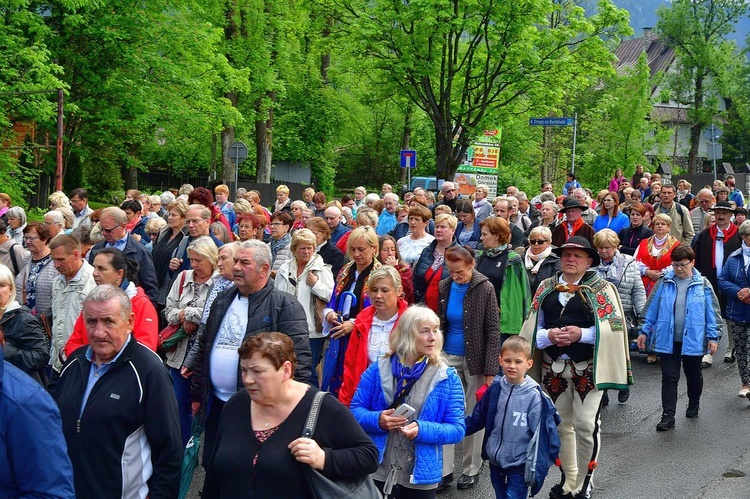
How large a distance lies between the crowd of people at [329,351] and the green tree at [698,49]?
169 feet

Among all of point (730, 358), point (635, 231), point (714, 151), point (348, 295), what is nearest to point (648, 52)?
point (714, 151)

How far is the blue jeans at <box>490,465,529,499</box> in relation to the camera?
245 inches

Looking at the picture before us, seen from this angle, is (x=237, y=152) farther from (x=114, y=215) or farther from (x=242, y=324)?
(x=242, y=324)

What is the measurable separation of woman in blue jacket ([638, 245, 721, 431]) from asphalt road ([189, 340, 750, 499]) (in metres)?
0.40

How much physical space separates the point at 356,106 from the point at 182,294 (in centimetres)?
3888

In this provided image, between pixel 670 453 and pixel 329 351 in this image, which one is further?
pixel 670 453

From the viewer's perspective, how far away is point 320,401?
4129mm

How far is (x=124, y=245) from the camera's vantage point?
907cm

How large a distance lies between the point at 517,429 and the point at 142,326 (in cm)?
264

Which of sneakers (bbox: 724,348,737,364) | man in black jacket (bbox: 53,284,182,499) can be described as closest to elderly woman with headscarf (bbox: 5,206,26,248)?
man in black jacket (bbox: 53,284,182,499)

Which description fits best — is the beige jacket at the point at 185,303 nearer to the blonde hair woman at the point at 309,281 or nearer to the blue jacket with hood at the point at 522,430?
the blonde hair woman at the point at 309,281

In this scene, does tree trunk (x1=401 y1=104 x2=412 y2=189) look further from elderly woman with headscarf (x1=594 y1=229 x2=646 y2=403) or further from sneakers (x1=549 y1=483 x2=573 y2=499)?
sneakers (x1=549 y1=483 x2=573 y2=499)

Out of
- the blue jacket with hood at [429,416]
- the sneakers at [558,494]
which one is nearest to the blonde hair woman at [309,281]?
the sneakers at [558,494]

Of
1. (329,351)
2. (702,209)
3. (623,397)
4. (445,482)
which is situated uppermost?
(702,209)
